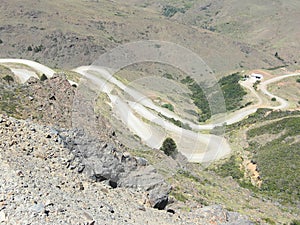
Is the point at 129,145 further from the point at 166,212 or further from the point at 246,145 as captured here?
the point at 246,145

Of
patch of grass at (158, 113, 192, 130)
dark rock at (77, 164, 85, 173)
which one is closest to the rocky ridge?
dark rock at (77, 164, 85, 173)

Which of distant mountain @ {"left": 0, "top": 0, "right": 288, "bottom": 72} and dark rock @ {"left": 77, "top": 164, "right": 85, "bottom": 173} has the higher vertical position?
dark rock @ {"left": 77, "top": 164, "right": 85, "bottom": 173}

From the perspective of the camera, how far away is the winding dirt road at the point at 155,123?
159 feet

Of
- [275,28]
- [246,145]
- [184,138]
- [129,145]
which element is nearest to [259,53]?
[275,28]

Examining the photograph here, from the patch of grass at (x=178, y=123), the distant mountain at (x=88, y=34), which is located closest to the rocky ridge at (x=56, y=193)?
the patch of grass at (x=178, y=123)

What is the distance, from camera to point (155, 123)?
6066cm

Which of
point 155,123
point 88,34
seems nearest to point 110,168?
point 155,123

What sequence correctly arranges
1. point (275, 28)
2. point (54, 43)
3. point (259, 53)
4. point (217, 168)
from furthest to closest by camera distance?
point (275, 28), point (259, 53), point (54, 43), point (217, 168)

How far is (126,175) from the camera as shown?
56.3ft

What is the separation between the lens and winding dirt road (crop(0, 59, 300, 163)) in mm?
48378

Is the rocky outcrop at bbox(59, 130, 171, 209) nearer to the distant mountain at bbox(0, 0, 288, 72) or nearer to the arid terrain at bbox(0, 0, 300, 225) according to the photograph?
the arid terrain at bbox(0, 0, 300, 225)

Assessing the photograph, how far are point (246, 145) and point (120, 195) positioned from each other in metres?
46.4

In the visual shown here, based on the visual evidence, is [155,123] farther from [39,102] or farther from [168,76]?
[168,76]

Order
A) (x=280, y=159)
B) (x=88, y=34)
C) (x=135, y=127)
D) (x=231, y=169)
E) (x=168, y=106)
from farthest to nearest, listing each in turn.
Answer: (x=88, y=34) < (x=168, y=106) < (x=135, y=127) < (x=280, y=159) < (x=231, y=169)
